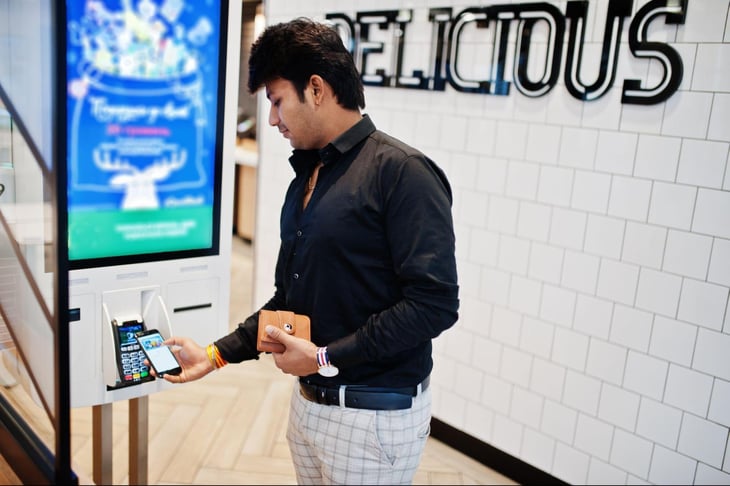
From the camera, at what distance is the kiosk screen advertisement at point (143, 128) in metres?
1.64

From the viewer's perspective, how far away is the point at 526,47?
2416mm

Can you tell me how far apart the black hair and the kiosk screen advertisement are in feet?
1.72

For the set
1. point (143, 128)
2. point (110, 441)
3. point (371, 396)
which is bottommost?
point (110, 441)

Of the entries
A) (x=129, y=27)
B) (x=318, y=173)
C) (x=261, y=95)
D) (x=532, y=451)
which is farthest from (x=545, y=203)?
(x=261, y=95)

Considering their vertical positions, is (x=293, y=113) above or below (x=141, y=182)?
above

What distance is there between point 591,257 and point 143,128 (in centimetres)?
165

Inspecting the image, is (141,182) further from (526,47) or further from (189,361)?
(526,47)

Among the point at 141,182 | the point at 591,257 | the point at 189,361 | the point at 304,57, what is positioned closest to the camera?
the point at 304,57

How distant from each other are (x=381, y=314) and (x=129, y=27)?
1077 mm

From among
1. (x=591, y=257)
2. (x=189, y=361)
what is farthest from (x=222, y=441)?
(x=591, y=257)

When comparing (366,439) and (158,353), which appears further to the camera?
(158,353)

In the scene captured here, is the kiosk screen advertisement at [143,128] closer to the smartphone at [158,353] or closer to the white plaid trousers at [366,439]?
the smartphone at [158,353]

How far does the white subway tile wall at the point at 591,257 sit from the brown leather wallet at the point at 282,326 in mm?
1408

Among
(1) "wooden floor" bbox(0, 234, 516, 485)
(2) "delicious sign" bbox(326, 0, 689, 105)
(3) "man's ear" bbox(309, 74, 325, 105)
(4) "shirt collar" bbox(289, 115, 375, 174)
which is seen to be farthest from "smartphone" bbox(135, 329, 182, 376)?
(2) "delicious sign" bbox(326, 0, 689, 105)
